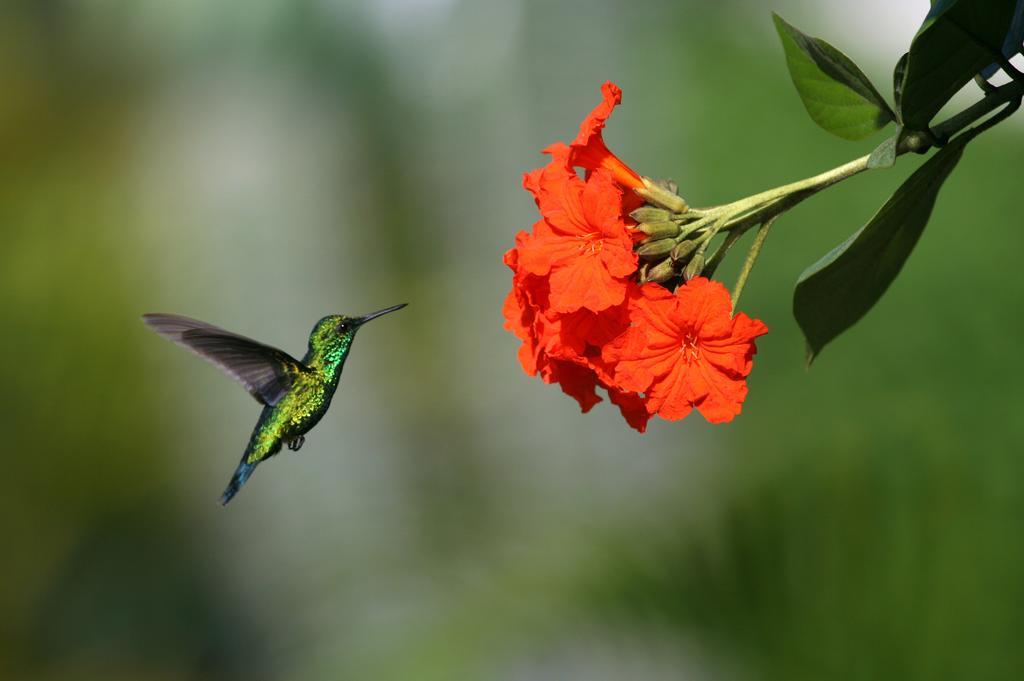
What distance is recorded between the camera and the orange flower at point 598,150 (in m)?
1.03

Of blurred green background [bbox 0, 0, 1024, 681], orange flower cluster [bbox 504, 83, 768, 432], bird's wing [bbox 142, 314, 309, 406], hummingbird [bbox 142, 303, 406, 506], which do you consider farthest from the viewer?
blurred green background [bbox 0, 0, 1024, 681]

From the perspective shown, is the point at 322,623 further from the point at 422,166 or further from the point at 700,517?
the point at 422,166

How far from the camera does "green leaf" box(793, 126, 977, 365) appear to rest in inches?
37.7

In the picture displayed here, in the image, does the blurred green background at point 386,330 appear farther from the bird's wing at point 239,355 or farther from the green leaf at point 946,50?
the green leaf at point 946,50

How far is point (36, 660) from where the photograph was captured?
5.36 meters

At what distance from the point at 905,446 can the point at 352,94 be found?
506 cm

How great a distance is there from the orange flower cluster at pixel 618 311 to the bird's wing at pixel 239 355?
548 millimetres

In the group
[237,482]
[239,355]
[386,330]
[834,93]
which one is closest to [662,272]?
[834,93]

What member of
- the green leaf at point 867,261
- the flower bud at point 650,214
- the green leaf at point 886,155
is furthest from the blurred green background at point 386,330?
the green leaf at point 886,155

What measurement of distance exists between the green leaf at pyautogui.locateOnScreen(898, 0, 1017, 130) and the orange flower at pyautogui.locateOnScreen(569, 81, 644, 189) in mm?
274

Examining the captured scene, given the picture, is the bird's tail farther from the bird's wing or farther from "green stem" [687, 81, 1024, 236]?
"green stem" [687, 81, 1024, 236]

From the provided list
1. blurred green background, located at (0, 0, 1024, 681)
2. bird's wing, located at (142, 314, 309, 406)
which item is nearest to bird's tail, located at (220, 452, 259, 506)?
bird's wing, located at (142, 314, 309, 406)

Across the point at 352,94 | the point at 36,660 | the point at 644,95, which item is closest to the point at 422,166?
the point at 352,94

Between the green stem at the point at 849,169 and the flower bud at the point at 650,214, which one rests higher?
the flower bud at the point at 650,214
